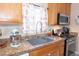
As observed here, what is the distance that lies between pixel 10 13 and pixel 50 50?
0.67 metres

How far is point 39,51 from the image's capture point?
4.25 feet

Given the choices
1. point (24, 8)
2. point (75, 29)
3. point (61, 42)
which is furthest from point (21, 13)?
point (75, 29)

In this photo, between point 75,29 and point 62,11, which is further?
point 75,29

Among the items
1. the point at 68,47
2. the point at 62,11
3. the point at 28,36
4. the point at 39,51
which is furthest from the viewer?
the point at 62,11

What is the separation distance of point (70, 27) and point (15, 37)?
1395 millimetres

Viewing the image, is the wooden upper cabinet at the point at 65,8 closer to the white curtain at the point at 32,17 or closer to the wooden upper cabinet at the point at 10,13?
the white curtain at the point at 32,17

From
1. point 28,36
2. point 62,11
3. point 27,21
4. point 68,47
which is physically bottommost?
point 68,47

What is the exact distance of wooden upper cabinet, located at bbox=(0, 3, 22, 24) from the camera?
1227 millimetres

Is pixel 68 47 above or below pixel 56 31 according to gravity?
below

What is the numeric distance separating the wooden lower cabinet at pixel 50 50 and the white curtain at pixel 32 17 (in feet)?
1.16

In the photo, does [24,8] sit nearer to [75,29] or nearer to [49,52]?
[49,52]

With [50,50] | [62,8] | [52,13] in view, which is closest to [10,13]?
[50,50]

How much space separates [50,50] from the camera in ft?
4.90

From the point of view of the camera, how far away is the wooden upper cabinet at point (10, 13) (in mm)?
1227
